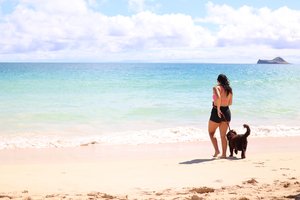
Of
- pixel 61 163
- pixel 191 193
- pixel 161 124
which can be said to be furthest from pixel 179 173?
→ pixel 161 124

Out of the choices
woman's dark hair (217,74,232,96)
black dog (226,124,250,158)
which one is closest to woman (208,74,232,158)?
woman's dark hair (217,74,232,96)

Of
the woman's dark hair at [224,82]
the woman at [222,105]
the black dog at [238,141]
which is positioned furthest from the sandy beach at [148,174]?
the woman's dark hair at [224,82]

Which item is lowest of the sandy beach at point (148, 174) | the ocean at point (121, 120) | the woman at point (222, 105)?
the sandy beach at point (148, 174)

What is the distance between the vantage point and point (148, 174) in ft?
24.2

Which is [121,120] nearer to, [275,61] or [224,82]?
[224,82]

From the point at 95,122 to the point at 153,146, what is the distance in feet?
18.5

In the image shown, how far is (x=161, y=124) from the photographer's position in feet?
51.1

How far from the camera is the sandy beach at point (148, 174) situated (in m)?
6.09

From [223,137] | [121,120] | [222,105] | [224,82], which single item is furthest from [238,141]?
[121,120]

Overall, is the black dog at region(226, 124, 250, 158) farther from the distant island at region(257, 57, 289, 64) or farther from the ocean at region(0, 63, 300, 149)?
the distant island at region(257, 57, 289, 64)

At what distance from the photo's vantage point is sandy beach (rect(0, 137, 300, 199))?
240 inches

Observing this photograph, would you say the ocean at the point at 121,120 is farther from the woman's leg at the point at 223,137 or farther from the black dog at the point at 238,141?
the black dog at the point at 238,141

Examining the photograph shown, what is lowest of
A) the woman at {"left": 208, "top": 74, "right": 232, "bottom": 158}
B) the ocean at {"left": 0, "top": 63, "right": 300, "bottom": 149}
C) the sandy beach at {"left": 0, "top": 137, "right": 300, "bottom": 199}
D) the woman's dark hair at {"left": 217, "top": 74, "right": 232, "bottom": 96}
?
the sandy beach at {"left": 0, "top": 137, "right": 300, "bottom": 199}

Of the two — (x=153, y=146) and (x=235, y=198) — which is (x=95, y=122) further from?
(x=235, y=198)
